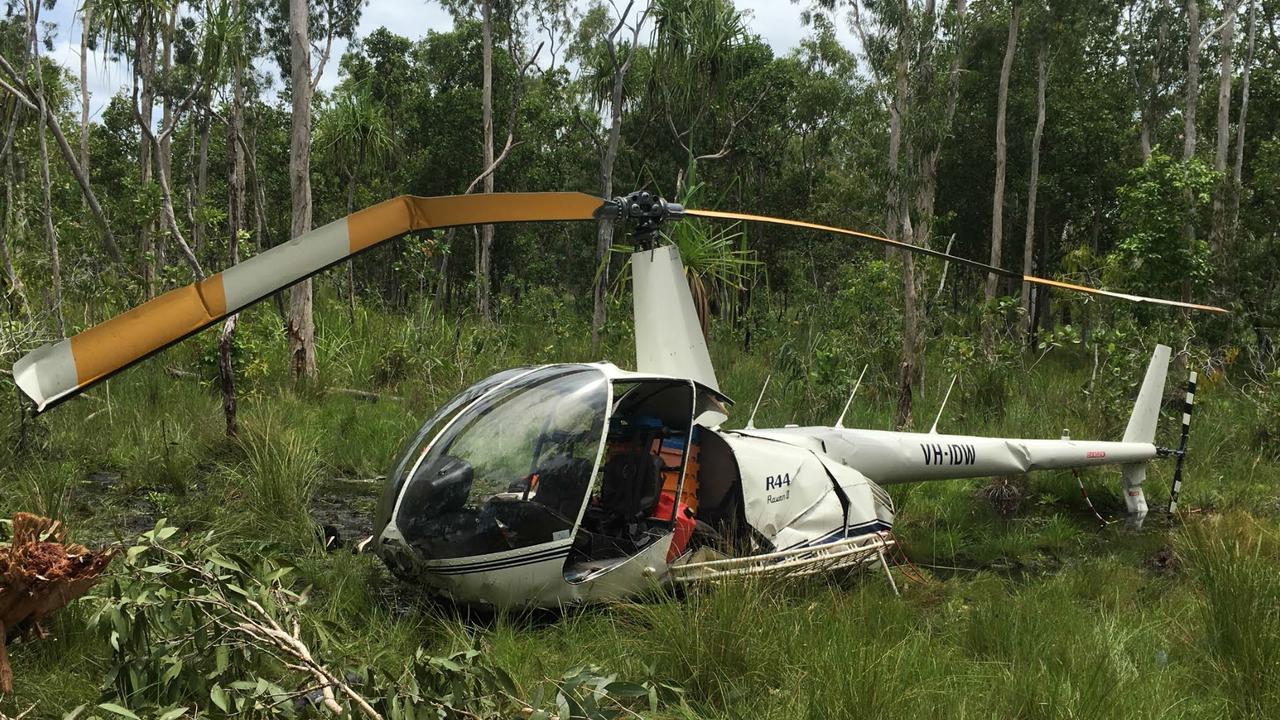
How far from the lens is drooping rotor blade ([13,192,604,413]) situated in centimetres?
267

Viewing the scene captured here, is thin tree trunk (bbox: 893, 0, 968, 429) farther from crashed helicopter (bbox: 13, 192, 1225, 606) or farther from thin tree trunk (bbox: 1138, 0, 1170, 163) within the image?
thin tree trunk (bbox: 1138, 0, 1170, 163)

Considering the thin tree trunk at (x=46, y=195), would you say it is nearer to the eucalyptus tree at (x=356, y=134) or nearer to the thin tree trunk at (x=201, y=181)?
the thin tree trunk at (x=201, y=181)

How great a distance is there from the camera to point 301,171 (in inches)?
423

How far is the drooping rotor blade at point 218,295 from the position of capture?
2.67 meters

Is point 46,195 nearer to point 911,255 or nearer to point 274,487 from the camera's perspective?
point 274,487

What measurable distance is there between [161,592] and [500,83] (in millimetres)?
22421

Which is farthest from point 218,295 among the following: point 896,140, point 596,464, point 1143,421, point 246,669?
point 896,140

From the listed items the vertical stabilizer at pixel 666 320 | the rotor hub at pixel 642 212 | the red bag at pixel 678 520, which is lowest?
the red bag at pixel 678 520

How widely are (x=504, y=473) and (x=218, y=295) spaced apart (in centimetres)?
160

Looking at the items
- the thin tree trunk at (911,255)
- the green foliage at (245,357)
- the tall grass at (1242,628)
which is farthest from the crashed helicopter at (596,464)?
the green foliage at (245,357)

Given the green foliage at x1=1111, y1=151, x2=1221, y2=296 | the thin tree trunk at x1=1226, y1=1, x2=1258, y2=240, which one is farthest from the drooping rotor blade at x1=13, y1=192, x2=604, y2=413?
the thin tree trunk at x1=1226, y1=1, x2=1258, y2=240

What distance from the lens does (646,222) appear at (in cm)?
480

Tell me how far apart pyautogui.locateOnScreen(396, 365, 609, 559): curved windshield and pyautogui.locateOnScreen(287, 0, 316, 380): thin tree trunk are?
6.61 meters

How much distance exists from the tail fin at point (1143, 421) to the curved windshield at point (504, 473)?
4.83 meters
